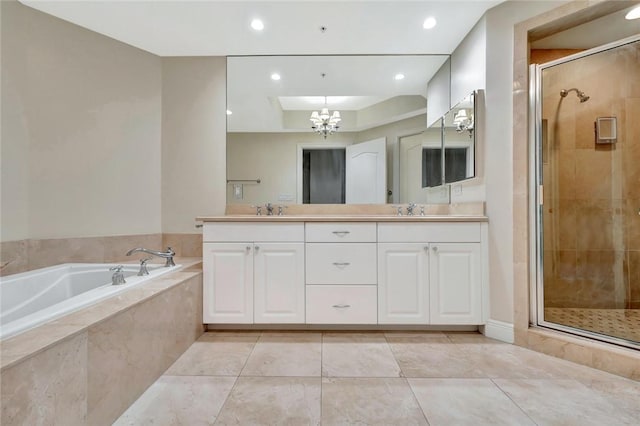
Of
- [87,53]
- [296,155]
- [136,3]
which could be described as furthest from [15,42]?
[296,155]

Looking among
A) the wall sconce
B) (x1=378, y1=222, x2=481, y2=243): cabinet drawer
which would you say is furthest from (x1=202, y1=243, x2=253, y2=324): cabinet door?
the wall sconce

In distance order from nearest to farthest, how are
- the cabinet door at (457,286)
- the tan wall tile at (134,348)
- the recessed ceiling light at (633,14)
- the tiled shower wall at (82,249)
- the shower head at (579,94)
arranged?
the tan wall tile at (134,348), the recessed ceiling light at (633,14), the tiled shower wall at (82,249), the cabinet door at (457,286), the shower head at (579,94)

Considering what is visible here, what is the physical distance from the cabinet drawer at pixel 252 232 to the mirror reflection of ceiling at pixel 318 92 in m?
0.97

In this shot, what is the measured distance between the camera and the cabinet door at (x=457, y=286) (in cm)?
182

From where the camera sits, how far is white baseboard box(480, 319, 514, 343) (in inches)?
68.4

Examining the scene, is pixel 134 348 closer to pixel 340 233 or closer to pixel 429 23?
pixel 340 233

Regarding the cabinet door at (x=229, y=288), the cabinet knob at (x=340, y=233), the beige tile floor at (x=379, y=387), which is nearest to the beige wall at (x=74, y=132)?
the cabinet door at (x=229, y=288)

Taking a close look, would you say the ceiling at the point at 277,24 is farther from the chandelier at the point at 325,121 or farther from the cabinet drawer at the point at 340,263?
the cabinet drawer at the point at 340,263

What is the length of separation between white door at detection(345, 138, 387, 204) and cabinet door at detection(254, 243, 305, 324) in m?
0.84

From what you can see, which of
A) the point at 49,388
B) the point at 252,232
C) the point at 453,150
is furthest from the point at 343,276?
the point at 49,388

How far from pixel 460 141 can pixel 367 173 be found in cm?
77

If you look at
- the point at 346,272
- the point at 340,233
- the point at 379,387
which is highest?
the point at 340,233

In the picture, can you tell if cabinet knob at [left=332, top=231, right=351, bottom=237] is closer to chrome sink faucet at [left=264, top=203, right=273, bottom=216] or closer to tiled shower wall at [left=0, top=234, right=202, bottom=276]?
chrome sink faucet at [left=264, top=203, right=273, bottom=216]

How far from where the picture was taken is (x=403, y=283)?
1.84 metres
